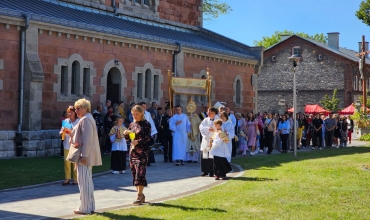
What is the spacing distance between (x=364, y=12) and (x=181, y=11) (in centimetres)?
970

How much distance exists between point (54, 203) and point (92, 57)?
1295 cm

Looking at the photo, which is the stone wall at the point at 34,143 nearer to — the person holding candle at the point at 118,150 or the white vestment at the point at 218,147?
the person holding candle at the point at 118,150

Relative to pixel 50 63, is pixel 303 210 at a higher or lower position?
lower

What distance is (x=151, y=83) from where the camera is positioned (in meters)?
27.2

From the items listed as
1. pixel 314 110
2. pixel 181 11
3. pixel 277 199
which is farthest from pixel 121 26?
pixel 314 110

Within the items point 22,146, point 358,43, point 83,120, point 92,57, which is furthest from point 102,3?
point 358,43

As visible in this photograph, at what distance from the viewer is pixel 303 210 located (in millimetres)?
10594

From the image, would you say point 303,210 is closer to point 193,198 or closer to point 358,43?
point 193,198

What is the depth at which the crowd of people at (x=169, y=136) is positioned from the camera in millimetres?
10805

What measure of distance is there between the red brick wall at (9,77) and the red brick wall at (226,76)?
10.1 m

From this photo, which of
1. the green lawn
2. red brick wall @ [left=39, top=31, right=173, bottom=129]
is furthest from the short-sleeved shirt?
the green lawn

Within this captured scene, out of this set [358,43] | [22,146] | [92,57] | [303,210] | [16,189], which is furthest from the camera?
[358,43]

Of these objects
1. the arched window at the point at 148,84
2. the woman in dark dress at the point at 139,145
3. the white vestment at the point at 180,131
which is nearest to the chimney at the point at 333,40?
the arched window at the point at 148,84

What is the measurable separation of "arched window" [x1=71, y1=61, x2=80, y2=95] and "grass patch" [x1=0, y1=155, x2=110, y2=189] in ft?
12.9
